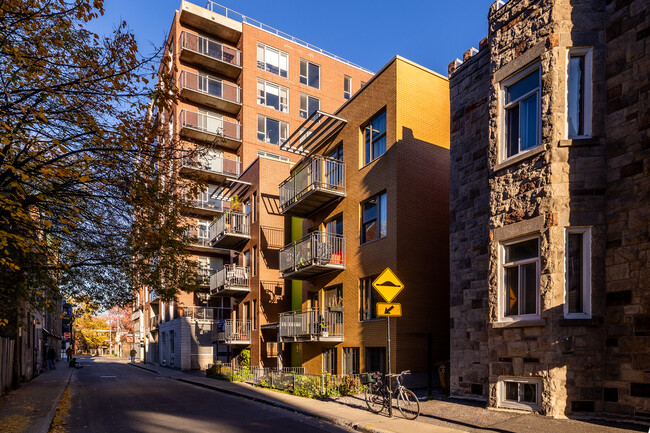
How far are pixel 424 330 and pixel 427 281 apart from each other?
1.65m

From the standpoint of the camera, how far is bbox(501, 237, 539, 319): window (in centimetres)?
1042

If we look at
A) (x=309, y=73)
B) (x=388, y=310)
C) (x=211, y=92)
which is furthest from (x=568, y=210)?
(x=309, y=73)

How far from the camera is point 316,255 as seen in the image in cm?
1930

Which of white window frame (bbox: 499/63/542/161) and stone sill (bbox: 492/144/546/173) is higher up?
white window frame (bbox: 499/63/542/161)

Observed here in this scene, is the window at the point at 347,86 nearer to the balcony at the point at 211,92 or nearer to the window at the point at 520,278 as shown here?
the balcony at the point at 211,92

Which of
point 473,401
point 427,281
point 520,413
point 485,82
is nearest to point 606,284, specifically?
point 520,413

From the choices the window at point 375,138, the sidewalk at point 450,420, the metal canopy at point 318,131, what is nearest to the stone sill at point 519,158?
the sidewalk at point 450,420

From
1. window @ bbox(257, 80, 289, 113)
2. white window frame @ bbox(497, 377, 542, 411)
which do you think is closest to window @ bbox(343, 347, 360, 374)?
white window frame @ bbox(497, 377, 542, 411)

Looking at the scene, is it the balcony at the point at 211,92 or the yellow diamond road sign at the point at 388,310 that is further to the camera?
the balcony at the point at 211,92

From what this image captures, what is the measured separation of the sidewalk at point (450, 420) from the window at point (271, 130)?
2752 cm

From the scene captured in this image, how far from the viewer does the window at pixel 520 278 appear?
34.2 feet

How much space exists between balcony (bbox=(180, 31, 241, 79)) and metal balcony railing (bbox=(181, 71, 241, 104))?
46.4 inches

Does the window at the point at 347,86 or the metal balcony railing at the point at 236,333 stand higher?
the window at the point at 347,86

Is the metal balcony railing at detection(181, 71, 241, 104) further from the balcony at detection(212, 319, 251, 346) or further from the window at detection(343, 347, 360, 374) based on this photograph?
the window at detection(343, 347, 360, 374)
